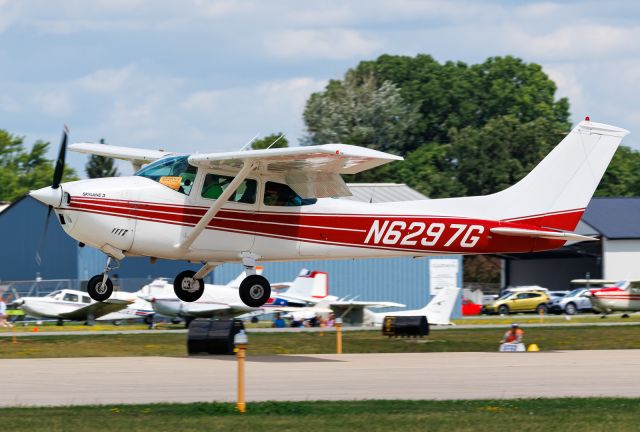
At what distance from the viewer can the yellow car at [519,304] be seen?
2392 inches

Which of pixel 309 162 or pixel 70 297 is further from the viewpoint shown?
pixel 70 297

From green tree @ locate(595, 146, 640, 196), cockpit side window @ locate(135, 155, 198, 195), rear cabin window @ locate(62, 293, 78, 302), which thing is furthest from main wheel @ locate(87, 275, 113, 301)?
green tree @ locate(595, 146, 640, 196)

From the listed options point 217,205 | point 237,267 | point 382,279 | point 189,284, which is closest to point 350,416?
point 217,205

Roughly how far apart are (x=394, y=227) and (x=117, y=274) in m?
39.1

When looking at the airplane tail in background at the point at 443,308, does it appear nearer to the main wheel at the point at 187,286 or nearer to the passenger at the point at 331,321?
the passenger at the point at 331,321

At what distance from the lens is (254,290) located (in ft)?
70.7

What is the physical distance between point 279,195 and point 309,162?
47.1 inches

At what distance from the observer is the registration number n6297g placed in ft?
72.9

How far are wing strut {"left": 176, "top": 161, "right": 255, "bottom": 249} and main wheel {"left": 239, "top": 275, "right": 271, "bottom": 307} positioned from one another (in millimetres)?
1454

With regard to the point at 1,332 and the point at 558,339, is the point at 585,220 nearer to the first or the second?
the point at 558,339

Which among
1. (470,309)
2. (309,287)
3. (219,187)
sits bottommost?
(470,309)

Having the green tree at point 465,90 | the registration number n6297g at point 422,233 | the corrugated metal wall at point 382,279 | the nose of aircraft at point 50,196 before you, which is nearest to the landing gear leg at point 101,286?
the nose of aircraft at point 50,196

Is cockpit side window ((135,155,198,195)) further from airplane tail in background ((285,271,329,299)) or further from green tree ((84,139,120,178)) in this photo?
green tree ((84,139,120,178))

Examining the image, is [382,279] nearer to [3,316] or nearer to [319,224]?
[3,316]
